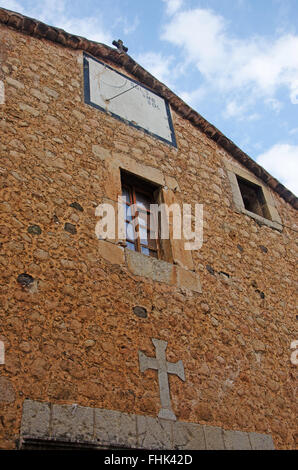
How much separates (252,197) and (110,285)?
3422mm

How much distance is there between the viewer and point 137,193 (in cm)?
495

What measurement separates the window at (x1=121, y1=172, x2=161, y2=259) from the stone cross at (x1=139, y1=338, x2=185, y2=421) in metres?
1.04

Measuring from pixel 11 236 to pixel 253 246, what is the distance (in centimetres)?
296

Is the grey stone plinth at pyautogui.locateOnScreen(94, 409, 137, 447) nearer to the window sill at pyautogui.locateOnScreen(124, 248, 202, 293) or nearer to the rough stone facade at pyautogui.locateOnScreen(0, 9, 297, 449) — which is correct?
the rough stone facade at pyautogui.locateOnScreen(0, 9, 297, 449)

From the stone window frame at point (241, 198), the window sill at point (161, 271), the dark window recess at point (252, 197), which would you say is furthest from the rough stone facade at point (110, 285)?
the dark window recess at point (252, 197)

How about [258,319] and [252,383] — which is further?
[258,319]

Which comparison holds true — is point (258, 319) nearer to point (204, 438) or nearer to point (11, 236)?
point (204, 438)

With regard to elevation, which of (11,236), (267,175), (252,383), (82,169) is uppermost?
(267,175)

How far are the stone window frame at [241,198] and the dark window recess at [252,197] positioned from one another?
4cm

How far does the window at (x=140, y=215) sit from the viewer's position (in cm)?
446

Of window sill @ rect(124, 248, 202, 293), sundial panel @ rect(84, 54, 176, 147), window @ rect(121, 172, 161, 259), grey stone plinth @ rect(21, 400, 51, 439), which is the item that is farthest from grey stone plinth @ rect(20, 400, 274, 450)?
sundial panel @ rect(84, 54, 176, 147)

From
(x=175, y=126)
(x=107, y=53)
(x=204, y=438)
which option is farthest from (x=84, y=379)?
(x=107, y=53)

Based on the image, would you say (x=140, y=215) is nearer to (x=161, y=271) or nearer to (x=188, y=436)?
(x=161, y=271)

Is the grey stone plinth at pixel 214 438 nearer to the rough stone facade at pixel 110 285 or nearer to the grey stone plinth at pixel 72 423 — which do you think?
the rough stone facade at pixel 110 285
